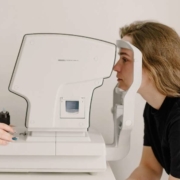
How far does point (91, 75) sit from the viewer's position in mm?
1278

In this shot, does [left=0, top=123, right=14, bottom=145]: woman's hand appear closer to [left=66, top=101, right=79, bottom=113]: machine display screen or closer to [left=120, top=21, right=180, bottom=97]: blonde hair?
[left=66, top=101, right=79, bottom=113]: machine display screen

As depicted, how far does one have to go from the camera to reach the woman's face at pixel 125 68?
1.37m

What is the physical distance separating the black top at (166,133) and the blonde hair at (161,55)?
0.20ft

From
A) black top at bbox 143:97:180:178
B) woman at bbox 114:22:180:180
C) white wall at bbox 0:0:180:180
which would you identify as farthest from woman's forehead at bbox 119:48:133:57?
white wall at bbox 0:0:180:180

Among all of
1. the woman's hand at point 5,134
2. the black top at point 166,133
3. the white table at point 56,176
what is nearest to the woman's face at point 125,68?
the black top at point 166,133

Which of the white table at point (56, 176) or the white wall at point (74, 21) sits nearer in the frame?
the white table at point (56, 176)

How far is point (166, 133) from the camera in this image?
1.35 m

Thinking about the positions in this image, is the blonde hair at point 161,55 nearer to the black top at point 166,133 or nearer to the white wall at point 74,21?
Answer: the black top at point 166,133

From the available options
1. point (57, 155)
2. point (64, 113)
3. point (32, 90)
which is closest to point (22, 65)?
point (32, 90)

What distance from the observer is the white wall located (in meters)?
1.77

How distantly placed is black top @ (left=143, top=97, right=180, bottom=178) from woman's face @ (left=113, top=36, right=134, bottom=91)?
0.16 meters

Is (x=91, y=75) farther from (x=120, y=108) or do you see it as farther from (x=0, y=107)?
(x=0, y=107)

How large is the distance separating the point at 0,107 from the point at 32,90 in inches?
22.7

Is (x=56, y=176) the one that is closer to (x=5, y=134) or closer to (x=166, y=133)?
(x=5, y=134)
